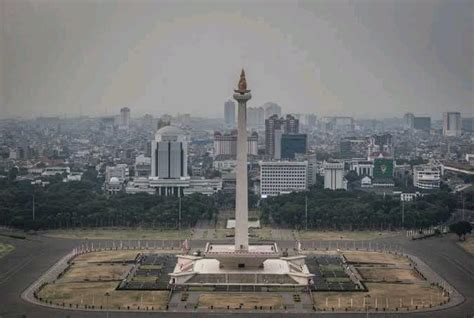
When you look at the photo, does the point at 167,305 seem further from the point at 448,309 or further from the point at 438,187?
the point at 438,187

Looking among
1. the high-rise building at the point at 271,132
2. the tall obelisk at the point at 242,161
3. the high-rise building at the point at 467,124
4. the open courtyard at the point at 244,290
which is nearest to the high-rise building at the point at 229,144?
the high-rise building at the point at 271,132

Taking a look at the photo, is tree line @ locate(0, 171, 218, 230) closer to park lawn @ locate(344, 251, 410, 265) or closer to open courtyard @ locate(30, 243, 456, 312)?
open courtyard @ locate(30, 243, 456, 312)

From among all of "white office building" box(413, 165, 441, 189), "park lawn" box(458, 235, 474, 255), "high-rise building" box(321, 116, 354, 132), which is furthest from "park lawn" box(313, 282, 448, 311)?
"high-rise building" box(321, 116, 354, 132)

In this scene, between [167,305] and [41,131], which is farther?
[41,131]

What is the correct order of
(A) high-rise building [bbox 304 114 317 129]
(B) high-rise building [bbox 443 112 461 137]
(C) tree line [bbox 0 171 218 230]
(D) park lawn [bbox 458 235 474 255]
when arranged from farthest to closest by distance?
(A) high-rise building [bbox 304 114 317 129]
(B) high-rise building [bbox 443 112 461 137]
(C) tree line [bbox 0 171 218 230]
(D) park lawn [bbox 458 235 474 255]

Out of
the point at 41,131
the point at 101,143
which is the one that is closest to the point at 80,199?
the point at 41,131

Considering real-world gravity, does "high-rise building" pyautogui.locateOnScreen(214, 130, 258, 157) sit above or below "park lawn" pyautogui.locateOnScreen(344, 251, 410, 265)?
above
